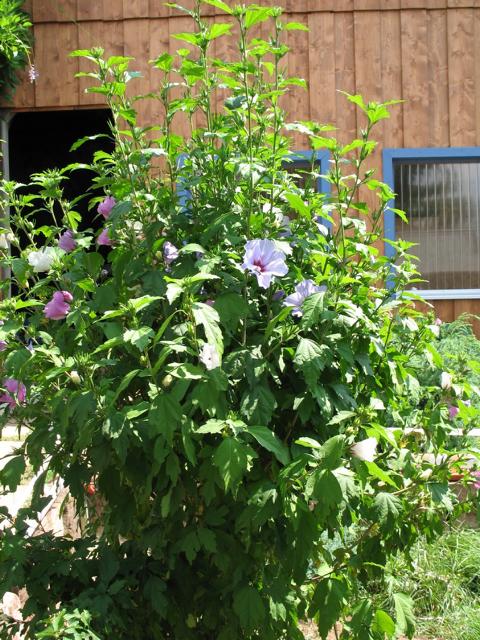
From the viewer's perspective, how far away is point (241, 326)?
2.33m

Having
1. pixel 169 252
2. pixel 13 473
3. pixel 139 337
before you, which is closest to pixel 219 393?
pixel 139 337

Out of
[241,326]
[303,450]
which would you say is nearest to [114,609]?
[303,450]

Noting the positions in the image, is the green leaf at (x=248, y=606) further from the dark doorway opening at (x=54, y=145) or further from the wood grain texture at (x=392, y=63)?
the dark doorway opening at (x=54, y=145)

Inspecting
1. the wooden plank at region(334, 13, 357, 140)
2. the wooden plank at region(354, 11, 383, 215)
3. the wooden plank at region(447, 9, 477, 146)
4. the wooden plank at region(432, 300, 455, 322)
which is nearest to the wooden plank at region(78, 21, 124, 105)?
the wooden plank at region(334, 13, 357, 140)

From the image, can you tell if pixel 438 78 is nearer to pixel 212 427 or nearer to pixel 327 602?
pixel 327 602

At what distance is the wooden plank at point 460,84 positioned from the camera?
736 cm

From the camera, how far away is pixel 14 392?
2.49 metres

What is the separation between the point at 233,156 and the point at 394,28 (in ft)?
18.0

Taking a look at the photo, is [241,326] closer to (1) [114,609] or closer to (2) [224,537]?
(2) [224,537]

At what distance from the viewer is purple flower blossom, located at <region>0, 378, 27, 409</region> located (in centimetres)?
247

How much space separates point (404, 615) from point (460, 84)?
18.8 ft

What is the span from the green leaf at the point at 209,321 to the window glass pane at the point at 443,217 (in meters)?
5.68

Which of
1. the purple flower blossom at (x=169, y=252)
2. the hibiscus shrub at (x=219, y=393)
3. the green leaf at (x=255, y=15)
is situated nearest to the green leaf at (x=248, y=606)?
the hibiscus shrub at (x=219, y=393)

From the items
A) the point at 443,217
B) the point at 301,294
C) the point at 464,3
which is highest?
the point at 464,3
